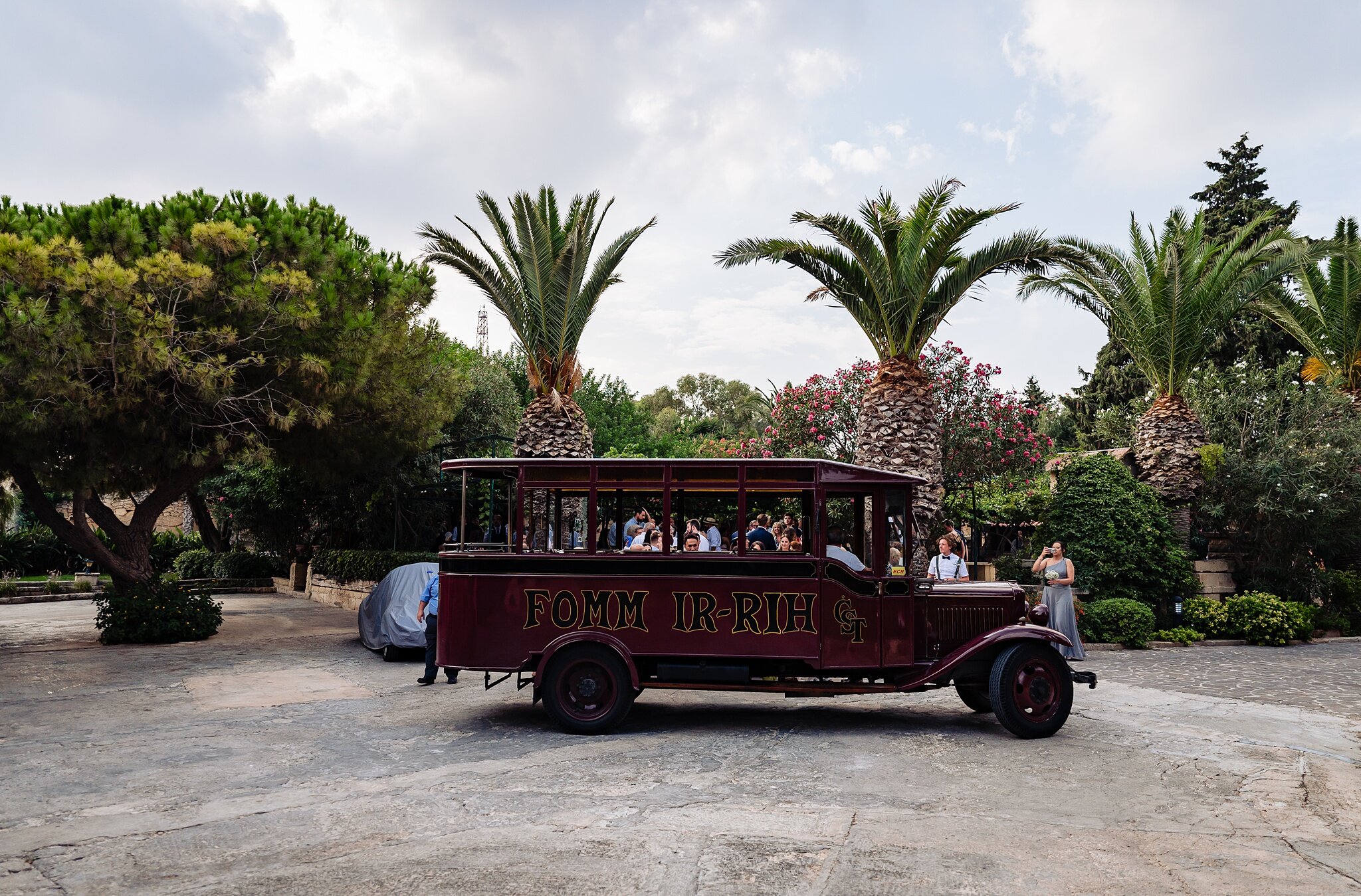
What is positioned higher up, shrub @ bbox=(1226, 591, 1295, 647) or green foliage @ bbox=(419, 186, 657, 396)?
green foliage @ bbox=(419, 186, 657, 396)

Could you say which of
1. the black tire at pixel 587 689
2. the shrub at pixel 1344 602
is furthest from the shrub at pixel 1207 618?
the black tire at pixel 587 689

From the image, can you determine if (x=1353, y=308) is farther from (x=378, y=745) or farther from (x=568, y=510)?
(x=378, y=745)

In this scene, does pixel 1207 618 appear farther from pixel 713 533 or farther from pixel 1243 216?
pixel 1243 216

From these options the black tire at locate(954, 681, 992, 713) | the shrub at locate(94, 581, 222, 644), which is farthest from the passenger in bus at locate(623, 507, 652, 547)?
the shrub at locate(94, 581, 222, 644)

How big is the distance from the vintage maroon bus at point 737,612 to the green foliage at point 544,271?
27.2ft

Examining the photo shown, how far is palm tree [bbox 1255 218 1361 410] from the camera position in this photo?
19656 mm

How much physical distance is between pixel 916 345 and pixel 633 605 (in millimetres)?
8961

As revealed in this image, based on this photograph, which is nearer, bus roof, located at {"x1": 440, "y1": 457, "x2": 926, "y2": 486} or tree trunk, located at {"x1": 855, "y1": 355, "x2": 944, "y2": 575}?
bus roof, located at {"x1": 440, "y1": 457, "x2": 926, "y2": 486}

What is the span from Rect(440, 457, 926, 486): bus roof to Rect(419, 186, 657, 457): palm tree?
25.3 feet

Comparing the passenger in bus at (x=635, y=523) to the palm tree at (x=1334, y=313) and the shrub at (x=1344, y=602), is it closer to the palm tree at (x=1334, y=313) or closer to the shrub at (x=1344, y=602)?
the shrub at (x=1344, y=602)

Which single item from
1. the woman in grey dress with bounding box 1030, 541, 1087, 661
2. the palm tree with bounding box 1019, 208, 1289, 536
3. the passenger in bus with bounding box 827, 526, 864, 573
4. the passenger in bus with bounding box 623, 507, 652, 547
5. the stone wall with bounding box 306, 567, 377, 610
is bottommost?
the stone wall with bounding box 306, 567, 377, 610

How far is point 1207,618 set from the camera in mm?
16562

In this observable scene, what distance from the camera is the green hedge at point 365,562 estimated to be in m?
18.8

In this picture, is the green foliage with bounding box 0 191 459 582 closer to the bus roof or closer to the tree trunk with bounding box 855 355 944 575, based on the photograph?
the bus roof
